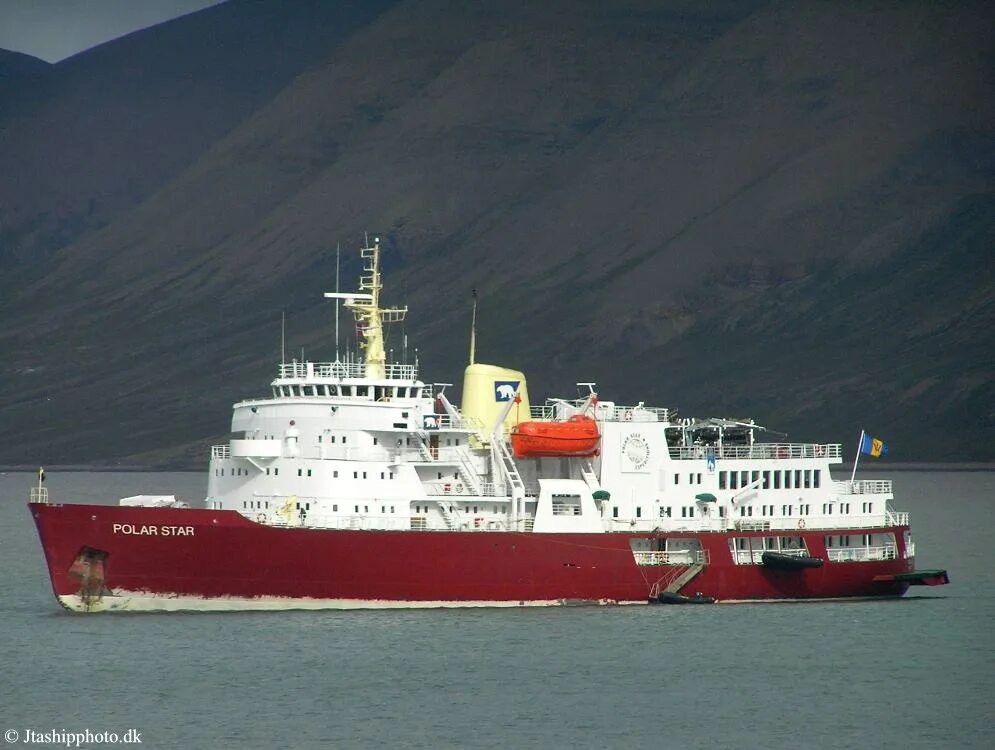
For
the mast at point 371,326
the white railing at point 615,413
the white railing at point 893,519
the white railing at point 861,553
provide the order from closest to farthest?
the mast at point 371,326 < the white railing at point 615,413 < the white railing at point 861,553 < the white railing at point 893,519

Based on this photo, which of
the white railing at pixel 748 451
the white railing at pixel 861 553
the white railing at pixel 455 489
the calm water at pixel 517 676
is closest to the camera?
the calm water at pixel 517 676

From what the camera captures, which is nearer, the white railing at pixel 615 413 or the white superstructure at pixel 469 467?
the white superstructure at pixel 469 467

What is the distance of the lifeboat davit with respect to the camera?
46.6m

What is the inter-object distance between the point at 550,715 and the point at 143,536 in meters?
11.4

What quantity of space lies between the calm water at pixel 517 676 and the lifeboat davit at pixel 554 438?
12.3 ft

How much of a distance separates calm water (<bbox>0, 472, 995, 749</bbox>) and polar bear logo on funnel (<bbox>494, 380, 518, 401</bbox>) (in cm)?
539

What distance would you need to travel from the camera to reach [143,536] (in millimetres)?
43719

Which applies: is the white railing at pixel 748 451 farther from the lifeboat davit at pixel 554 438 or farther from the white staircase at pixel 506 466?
the white staircase at pixel 506 466

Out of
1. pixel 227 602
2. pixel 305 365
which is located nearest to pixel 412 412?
pixel 305 365

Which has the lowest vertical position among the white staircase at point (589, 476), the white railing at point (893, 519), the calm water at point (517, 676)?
the calm water at point (517, 676)

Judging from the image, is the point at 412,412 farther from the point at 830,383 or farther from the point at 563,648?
the point at 830,383

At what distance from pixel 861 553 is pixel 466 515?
10.7 m

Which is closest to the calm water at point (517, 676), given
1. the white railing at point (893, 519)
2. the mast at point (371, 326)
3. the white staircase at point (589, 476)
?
the white railing at point (893, 519)

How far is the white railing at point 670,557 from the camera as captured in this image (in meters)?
47.2
